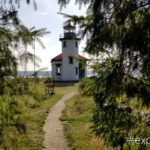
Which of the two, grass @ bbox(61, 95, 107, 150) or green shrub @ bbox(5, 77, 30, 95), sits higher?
green shrub @ bbox(5, 77, 30, 95)

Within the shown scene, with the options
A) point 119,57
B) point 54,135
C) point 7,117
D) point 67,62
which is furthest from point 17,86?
point 67,62

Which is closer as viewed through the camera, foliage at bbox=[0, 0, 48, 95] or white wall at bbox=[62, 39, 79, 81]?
foliage at bbox=[0, 0, 48, 95]

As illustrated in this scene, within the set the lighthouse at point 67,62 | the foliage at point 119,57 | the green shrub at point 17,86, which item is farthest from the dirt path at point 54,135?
the lighthouse at point 67,62

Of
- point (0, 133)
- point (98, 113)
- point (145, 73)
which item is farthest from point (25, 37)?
point (145, 73)

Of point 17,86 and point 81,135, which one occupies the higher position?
point 17,86

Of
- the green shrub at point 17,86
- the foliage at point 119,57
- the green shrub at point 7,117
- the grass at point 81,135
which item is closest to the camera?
the foliage at point 119,57

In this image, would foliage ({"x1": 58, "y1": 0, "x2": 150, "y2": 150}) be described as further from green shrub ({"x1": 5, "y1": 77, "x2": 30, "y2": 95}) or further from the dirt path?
the dirt path

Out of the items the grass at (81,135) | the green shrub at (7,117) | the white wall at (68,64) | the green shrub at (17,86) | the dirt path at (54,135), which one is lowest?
the dirt path at (54,135)

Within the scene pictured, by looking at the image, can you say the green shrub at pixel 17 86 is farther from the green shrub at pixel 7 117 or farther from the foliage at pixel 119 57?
the foliage at pixel 119 57

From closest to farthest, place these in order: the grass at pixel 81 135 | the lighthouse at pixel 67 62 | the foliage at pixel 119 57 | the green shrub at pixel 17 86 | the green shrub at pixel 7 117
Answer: the foliage at pixel 119 57 < the green shrub at pixel 7 117 < the green shrub at pixel 17 86 < the grass at pixel 81 135 < the lighthouse at pixel 67 62

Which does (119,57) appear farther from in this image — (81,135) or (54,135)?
(54,135)

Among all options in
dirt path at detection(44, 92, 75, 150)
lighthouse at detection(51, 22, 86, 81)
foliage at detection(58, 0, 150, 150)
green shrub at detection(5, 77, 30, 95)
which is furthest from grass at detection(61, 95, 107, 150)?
lighthouse at detection(51, 22, 86, 81)

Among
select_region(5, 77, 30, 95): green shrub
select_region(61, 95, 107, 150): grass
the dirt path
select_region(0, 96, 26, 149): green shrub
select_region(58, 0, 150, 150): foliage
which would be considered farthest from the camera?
the dirt path

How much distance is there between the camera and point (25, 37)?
3371 mm
